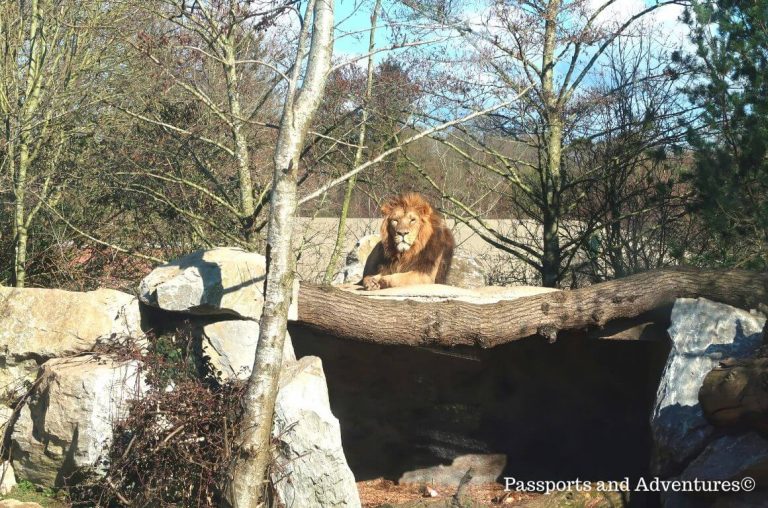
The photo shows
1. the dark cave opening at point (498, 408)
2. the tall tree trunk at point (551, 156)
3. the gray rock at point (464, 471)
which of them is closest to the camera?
the dark cave opening at point (498, 408)

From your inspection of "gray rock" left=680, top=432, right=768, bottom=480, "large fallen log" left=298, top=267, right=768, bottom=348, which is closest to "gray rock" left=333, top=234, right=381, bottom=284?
"large fallen log" left=298, top=267, right=768, bottom=348

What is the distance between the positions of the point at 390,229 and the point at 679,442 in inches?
157

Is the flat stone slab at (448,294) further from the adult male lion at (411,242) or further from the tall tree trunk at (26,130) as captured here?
the tall tree trunk at (26,130)

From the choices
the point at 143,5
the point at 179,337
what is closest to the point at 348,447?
the point at 179,337

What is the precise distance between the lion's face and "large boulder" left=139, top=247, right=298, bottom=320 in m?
2.30

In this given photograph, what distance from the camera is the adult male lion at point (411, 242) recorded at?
9.63 metres

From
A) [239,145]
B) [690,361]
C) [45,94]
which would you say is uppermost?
[45,94]

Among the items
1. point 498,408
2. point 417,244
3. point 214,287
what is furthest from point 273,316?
point 498,408

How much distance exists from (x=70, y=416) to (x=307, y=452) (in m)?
1.96

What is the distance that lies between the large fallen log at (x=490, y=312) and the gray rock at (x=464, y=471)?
2.20 m

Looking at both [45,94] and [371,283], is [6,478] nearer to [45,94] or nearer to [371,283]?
[371,283]

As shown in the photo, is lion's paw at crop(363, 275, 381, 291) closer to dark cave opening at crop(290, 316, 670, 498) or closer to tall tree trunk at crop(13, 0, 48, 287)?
dark cave opening at crop(290, 316, 670, 498)

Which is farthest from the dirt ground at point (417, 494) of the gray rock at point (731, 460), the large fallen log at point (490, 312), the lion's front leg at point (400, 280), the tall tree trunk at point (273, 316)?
the tall tree trunk at point (273, 316)

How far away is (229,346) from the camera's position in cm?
743
